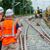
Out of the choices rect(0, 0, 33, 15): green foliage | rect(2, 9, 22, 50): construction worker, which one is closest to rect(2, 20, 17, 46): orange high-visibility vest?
rect(2, 9, 22, 50): construction worker

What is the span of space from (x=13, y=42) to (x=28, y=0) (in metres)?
86.5

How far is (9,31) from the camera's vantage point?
22.0ft

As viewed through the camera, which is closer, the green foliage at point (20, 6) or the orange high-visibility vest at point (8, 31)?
the orange high-visibility vest at point (8, 31)

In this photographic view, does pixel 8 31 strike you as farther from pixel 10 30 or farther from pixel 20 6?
pixel 20 6

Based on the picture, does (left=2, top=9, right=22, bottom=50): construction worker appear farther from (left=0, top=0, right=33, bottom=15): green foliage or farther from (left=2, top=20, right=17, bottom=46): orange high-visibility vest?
(left=0, top=0, right=33, bottom=15): green foliage

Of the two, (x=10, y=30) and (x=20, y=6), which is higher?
(x=10, y=30)

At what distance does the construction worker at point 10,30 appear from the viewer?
6.55 m

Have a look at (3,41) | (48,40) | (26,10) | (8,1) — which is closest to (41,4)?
(8,1)

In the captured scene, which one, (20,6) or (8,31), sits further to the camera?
(20,6)

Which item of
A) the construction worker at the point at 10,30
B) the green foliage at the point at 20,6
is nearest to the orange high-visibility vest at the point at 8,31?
the construction worker at the point at 10,30

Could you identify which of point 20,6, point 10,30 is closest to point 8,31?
point 10,30

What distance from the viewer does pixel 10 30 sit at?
21.9ft

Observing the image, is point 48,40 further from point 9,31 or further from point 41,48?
point 9,31

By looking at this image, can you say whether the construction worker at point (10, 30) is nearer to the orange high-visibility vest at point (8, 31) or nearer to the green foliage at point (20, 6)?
the orange high-visibility vest at point (8, 31)
